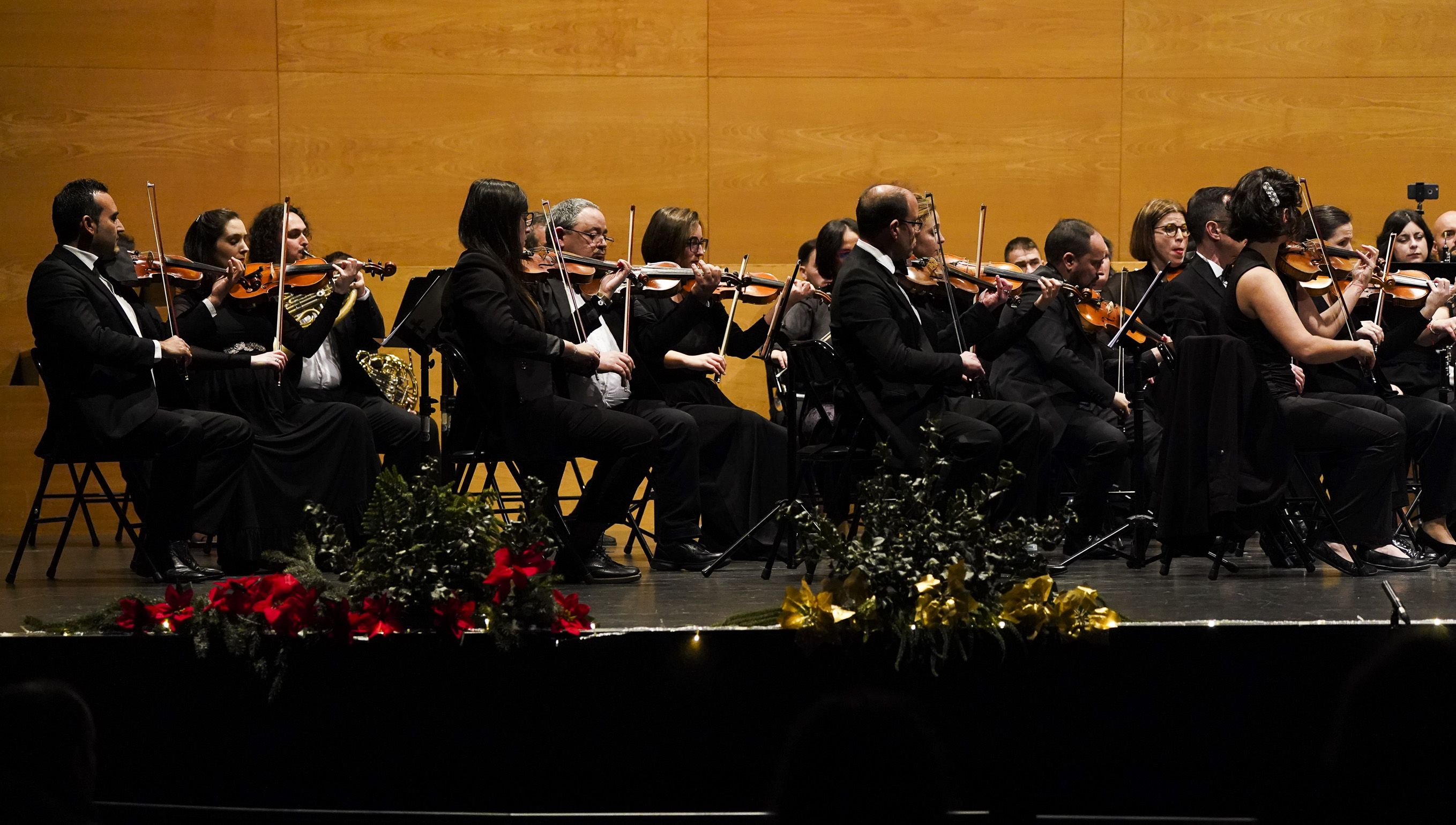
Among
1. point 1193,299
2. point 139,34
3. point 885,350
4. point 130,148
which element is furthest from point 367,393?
point 1193,299

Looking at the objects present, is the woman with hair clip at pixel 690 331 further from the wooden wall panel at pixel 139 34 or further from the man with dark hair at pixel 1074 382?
the wooden wall panel at pixel 139 34

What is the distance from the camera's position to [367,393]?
4957 mm

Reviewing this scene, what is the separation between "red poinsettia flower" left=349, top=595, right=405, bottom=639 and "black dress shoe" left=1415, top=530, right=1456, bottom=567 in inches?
120

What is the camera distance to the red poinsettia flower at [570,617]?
2.74m

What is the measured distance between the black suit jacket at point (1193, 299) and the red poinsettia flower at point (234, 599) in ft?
9.38

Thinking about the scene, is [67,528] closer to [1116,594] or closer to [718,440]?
[718,440]

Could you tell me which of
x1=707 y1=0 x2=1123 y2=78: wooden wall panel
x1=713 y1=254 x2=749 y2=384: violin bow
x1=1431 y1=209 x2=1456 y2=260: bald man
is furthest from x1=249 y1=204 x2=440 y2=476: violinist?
x1=1431 y1=209 x2=1456 y2=260: bald man

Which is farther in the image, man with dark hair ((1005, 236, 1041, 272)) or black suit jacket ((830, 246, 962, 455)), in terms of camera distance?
man with dark hair ((1005, 236, 1041, 272))

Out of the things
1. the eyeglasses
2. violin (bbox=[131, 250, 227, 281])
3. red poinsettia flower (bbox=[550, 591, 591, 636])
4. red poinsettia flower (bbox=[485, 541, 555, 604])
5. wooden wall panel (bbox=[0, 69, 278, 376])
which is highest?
wooden wall panel (bbox=[0, 69, 278, 376])

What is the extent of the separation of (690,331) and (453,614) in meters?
2.09

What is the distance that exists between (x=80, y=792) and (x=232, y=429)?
8.79ft

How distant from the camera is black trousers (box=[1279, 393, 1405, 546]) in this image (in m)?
3.88

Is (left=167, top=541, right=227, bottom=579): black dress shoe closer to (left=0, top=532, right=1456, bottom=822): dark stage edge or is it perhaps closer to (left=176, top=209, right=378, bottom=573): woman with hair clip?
(left=176, top=209, right=378, bottom=573): woman with hair clip

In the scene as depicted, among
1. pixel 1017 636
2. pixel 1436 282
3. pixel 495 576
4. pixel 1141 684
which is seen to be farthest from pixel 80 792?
pixel 1436 282
